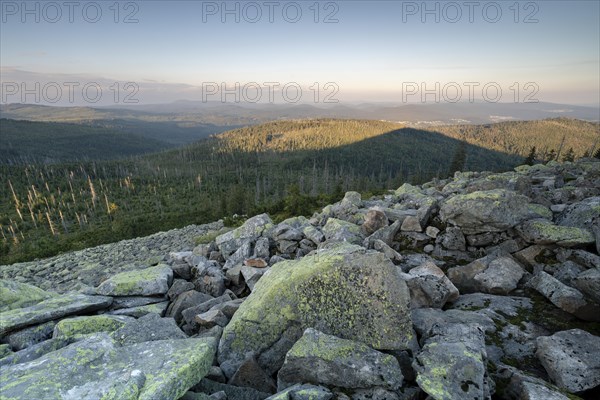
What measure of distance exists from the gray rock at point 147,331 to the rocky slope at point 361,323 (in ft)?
0.16

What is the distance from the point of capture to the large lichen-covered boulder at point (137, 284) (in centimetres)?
1175

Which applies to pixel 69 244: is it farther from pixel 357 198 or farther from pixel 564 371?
pixel 564 371

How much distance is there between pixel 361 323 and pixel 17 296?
1297cm

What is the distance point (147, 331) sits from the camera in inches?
323

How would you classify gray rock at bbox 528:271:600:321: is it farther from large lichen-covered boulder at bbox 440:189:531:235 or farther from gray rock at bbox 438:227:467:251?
gray rock at bbox 438:227:467:251

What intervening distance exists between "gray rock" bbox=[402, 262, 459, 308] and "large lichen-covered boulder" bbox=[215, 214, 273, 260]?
33.7 ft

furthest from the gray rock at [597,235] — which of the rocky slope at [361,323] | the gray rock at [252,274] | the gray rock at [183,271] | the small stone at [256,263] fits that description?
the gray rock at [183,271]

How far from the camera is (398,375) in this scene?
605 centimetres

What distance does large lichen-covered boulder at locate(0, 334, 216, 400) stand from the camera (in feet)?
17.4

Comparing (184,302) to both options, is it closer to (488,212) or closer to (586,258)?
(488,212)

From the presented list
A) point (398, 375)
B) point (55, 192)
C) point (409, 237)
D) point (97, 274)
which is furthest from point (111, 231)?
point (55, 192)

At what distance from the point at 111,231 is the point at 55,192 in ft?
357

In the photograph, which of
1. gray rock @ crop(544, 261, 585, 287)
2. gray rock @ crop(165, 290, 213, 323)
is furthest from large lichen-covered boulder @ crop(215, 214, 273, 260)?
gray rock @ crop(544, 261, 585, 287)

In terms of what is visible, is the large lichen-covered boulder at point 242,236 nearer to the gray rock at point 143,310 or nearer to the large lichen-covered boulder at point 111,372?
the gray rock at point 143,310
